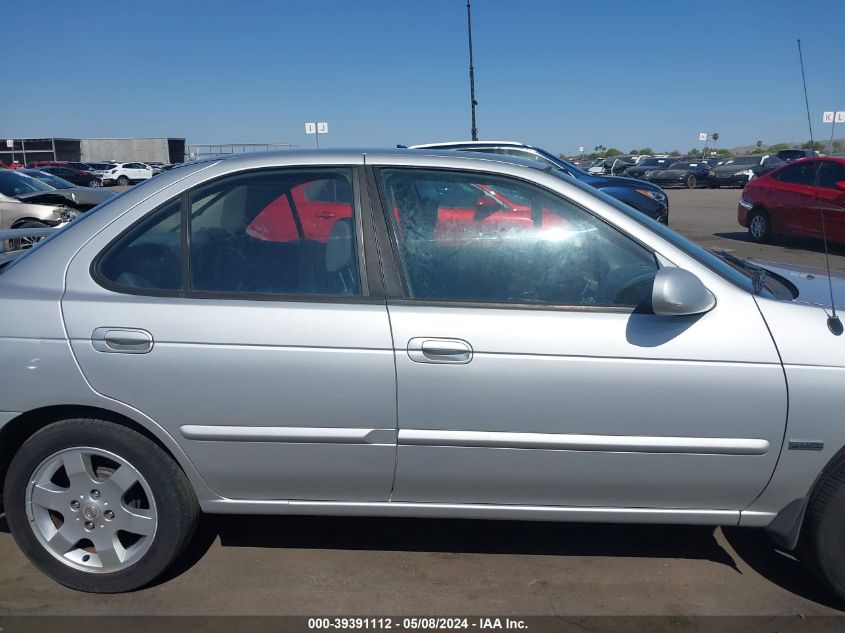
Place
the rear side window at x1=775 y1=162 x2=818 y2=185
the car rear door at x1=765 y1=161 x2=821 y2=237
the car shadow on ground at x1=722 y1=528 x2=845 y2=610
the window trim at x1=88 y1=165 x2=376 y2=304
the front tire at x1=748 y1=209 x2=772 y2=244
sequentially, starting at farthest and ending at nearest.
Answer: the front tire at x1=748 y1=209 x2=772 y2=244 < the rear side window at x1=775 y1=162 x2=818 y2=185 < the car rear door at x1=765 y1=161 x2=821 y2=237 < the car shadow on ground at x1=722 y1=528 x2=845 y2=610 < the window trim at x1=88 y1=165 x2=376 y2=304

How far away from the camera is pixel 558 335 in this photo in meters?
2.77

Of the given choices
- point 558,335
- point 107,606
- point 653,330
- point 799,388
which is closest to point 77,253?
point 107,606

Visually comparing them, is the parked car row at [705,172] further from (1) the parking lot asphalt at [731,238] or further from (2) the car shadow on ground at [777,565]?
(2) the car shadow on ground at [777,565]

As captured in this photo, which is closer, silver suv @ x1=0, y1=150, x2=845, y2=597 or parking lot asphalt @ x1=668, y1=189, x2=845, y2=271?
silver suv @ x1=0, y1=150, x2=845, y2=597

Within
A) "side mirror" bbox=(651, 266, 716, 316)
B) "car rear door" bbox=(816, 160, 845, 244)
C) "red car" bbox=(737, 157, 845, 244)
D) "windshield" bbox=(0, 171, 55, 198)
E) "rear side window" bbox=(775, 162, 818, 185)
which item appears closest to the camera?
"side mirror" bbox=(651, 266, 716, 316)

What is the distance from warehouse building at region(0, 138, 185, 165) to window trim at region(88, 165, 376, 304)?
208 feet

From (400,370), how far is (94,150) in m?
70.2

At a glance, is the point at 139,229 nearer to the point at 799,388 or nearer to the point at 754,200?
the point at 799,388

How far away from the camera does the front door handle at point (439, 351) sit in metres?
2.76

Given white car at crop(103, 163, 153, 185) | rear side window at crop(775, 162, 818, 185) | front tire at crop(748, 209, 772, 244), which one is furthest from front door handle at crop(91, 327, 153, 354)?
white car at crop(103, 163, 153, 185)

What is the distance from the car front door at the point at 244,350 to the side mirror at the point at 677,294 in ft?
3.15

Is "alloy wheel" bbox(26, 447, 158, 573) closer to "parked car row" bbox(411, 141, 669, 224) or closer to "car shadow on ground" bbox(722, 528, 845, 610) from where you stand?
"car shadow on ground" bbox(722, 528, 845, 610)

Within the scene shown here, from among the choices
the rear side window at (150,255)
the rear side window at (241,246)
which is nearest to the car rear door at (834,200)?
the rear side window at (241,246)

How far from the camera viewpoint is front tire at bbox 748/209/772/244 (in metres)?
13.0
